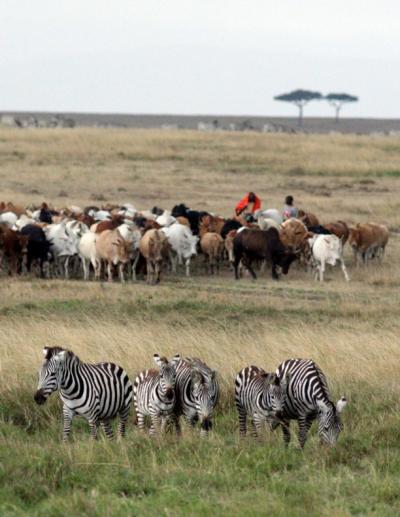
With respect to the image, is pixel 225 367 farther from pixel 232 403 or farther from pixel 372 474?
pixel 372 474

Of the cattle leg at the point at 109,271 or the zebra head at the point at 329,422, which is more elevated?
the zebra head at the point at 329,422

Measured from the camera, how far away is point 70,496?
766cm

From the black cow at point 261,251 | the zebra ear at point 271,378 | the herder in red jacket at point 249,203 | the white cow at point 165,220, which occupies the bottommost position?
the black cow at point 261,251

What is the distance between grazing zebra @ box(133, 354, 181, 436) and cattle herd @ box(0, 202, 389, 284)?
12.6m

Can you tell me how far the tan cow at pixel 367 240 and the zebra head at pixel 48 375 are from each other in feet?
53.6

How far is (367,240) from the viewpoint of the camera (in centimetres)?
2497

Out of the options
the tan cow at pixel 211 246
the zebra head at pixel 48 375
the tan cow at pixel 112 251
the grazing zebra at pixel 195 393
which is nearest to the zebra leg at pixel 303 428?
the grazing zebra at pixel 195 393

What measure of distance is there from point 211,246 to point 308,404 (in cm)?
1492

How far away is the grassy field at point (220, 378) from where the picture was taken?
773cm

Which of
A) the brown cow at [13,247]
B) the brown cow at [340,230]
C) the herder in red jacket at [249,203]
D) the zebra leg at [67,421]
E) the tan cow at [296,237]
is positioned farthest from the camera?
the herder in red jacket at [249,203]

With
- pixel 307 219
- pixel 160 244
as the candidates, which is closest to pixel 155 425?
pixel 160 244

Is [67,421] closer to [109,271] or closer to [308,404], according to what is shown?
[308,404]

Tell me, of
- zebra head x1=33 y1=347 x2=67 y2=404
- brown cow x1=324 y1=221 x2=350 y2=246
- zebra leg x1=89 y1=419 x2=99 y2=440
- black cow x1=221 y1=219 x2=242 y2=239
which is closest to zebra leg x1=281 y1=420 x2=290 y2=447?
zebra leg x1=89 y1=419 x2=99 y2=440

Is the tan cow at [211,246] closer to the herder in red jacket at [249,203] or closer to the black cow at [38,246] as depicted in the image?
the black cow at [38,246]
